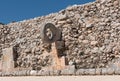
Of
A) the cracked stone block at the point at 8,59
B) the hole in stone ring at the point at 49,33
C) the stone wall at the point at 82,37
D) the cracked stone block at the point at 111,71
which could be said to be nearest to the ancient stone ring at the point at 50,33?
the hole in stone ring at the point at 49,33

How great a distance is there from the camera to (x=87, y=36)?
18.3 metres

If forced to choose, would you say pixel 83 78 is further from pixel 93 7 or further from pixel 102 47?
pixel 93 7

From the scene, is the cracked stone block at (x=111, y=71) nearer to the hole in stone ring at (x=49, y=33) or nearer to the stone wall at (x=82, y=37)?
the stone wall at (x=82, y=37)

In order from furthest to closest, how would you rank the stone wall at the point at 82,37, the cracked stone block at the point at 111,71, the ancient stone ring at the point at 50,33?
the ancient stone ring at the point at 50,33 → the stone wall at the point at 82,37 → the cracked stone block at the point at 111,71

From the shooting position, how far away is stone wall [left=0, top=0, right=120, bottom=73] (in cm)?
1708

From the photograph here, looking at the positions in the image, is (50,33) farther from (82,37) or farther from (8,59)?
(8,59)

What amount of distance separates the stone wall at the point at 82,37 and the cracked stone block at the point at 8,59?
0.40 metres

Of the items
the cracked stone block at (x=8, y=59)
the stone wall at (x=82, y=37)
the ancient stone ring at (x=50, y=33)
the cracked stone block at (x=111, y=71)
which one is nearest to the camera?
the cracked stone block at (x=111, y=71)

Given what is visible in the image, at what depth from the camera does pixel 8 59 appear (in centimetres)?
2112

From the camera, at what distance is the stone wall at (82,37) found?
56.0 ft

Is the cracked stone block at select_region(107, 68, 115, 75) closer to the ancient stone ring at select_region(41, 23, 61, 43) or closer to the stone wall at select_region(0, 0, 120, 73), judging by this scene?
the stone wall at select_region(0, 0, 120, 73)

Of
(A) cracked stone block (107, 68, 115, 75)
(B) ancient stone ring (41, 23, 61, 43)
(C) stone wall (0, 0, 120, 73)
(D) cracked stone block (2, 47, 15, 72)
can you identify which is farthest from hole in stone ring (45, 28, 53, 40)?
(A) cracked stone block (107, 68, 115, 75)

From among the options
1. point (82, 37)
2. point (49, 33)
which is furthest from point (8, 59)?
point (82, 37)

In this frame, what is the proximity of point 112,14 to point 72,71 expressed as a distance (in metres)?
8.18
